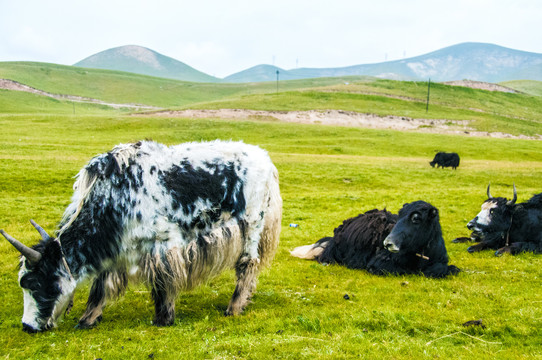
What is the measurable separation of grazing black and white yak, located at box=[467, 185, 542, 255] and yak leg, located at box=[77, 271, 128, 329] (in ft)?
28.0

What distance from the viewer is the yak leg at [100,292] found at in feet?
19.7

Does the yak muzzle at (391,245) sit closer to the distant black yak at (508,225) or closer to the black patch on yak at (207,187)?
the black patch on yak at (207,187)

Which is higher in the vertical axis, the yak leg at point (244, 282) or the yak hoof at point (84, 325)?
the yak leg at point (244, 282)

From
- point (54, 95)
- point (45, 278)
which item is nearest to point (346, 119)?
point (45, 278)

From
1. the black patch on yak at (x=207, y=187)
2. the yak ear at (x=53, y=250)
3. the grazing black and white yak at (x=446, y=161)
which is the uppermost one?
the black patch on yak at (x=207, y=187)

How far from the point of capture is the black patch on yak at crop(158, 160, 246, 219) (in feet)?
20.0

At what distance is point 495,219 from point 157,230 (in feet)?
28.3

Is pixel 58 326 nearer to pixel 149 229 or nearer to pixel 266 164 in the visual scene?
pixel 149 229

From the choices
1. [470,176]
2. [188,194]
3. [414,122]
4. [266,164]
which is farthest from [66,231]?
[414,122]

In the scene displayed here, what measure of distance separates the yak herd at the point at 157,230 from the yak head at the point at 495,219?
640cm

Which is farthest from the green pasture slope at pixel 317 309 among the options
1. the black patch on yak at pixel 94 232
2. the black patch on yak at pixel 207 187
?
the black patch on yak at pixel 207 187

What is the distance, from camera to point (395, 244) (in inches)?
320

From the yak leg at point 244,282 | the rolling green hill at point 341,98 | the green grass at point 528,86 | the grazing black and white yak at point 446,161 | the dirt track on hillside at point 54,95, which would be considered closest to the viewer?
the yak leg at point 244,282

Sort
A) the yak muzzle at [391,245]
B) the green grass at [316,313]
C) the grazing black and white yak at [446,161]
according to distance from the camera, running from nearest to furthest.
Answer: the green grass at [316,313]
the yak muzzle at [391,245]
the grazing black and white yak at [446,161]
